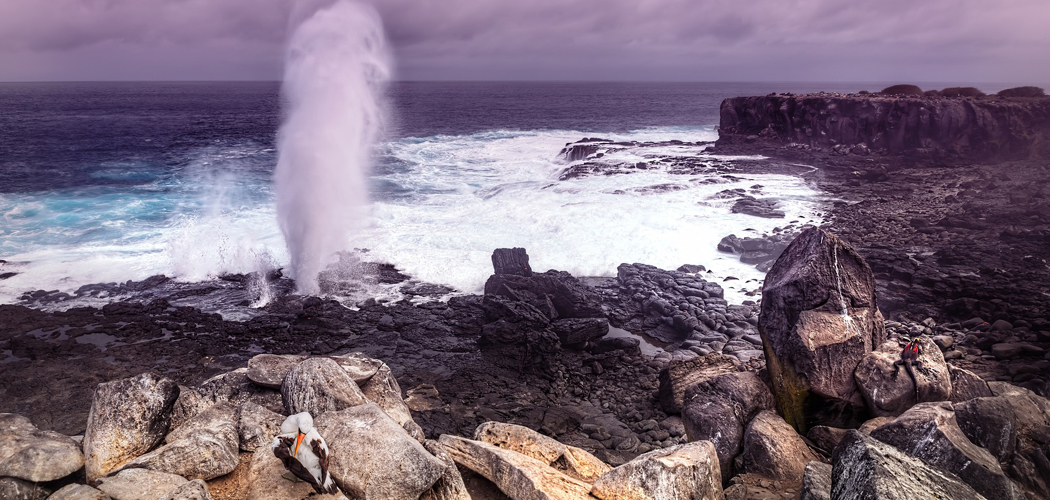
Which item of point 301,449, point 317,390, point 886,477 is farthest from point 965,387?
point 317,390

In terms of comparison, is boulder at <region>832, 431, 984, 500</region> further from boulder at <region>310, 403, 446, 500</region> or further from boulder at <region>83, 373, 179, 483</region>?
boulder at <region>83, 373, 179, 483</region>

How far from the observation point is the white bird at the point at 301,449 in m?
4.54

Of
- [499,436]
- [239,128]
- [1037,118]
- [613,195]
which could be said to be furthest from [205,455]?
[239,128]

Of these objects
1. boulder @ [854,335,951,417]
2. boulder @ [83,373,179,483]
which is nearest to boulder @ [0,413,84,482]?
boulder @ [83,373,179,483]

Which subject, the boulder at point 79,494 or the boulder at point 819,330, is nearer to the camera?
the boulder at point 79,494

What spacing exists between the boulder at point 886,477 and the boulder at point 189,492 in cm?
498

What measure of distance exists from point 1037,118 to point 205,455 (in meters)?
43.3

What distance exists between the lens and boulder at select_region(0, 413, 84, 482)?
4934 mm

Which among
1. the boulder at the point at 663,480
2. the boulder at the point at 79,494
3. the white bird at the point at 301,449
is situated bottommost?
the boulder at the point at 663,480

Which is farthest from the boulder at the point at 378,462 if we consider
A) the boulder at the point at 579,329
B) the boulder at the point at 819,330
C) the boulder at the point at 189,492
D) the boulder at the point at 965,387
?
the boulder at the point at 579,329

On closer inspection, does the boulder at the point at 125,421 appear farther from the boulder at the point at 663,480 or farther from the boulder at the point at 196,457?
the boulder at the point at 663,480

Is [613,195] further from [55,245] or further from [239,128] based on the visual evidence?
[239,128]

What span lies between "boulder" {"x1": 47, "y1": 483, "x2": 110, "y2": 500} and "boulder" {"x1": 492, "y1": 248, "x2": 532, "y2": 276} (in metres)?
11.7

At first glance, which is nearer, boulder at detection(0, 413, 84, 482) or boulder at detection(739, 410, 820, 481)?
boulder at detection(0, 413, 84, 482)
